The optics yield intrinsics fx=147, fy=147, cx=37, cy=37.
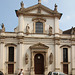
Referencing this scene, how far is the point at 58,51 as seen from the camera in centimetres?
2447

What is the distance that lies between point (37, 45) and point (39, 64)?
3.18m

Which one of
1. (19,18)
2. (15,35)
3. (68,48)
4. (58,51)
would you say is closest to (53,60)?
(58,51)

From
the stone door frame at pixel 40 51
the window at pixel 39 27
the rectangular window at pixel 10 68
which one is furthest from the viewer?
the window at pixel 39 27

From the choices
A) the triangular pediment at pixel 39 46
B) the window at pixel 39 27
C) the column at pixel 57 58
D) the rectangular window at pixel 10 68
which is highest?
the window at pixel 39 27

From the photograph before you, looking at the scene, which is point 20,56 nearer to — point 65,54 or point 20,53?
point 20,53

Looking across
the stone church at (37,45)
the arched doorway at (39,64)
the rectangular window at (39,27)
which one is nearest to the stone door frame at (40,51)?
the stone church at (37,45)

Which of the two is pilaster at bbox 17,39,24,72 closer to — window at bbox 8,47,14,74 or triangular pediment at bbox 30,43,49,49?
window at bbox 8,47,14,74

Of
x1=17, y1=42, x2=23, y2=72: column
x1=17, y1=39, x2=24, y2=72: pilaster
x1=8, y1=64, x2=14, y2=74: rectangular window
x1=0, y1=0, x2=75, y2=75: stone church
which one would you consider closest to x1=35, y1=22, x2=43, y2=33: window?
x1=0, y1=0, x2=75, y2=75: stone church

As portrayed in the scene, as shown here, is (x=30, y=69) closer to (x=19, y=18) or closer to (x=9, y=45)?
(x=9, y=45)

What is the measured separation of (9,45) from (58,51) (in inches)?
319

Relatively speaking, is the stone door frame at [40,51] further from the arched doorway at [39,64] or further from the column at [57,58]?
the column at [57,58]

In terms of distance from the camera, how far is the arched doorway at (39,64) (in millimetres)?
24016

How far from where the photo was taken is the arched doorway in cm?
2402

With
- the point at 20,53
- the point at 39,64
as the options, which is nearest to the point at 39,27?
the point at 20,53
